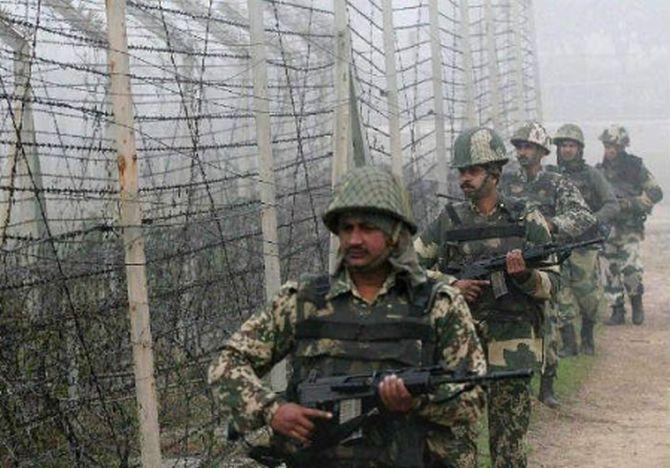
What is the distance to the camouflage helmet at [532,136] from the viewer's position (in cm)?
837

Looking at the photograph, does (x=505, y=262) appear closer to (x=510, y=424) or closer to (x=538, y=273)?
(x=538, y=273)

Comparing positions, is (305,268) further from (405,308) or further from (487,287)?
(405,308)

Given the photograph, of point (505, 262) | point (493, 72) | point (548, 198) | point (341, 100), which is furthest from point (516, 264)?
point (493, 72)

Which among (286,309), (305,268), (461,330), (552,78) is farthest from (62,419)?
(552,78)

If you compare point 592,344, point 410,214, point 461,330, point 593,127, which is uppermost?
point 593,127

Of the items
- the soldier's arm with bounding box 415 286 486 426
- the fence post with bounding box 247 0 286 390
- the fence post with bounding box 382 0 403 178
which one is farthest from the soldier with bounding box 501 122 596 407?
the soldier's arm with bounding box 415 286 486 426

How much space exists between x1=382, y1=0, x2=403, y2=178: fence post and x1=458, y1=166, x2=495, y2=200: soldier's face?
2.43 m

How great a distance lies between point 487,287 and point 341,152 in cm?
139

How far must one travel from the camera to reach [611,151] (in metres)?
12.1


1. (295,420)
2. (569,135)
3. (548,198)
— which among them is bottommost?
(295,420)

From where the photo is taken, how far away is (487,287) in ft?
18.6

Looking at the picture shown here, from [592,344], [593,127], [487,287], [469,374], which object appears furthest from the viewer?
[593,127]

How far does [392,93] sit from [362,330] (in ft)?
16.7

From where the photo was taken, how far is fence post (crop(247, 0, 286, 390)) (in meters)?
6.04
